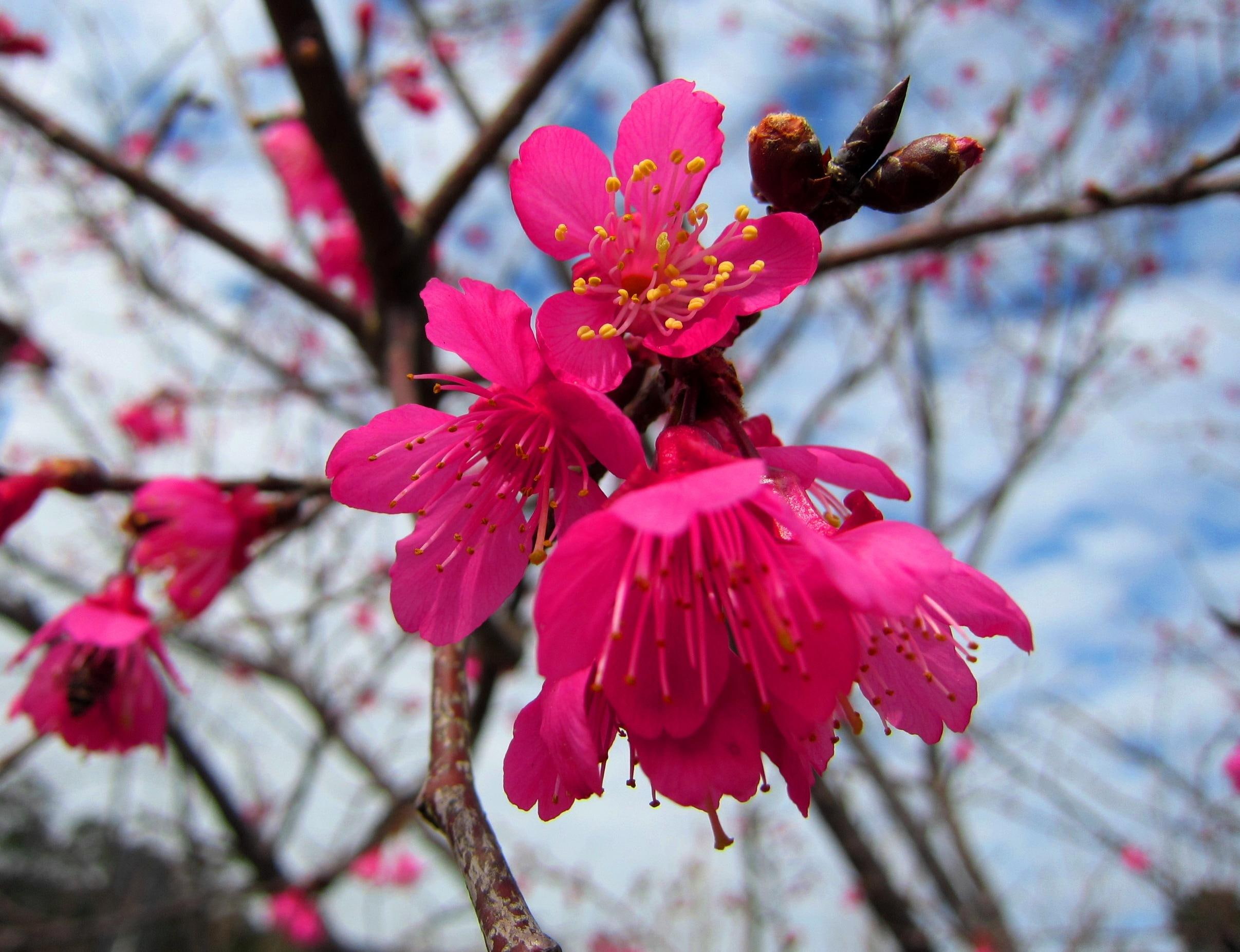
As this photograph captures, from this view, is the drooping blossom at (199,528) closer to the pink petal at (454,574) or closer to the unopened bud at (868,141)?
the pink petal at (454,574)

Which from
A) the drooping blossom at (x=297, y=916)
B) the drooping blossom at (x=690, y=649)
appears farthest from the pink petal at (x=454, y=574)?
the drooping blossom at (x=297, y=916)

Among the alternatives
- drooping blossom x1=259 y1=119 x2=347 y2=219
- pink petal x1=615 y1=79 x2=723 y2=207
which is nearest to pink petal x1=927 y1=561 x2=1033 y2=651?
pink petal x1=615 y1=79 x2=723 y2=207

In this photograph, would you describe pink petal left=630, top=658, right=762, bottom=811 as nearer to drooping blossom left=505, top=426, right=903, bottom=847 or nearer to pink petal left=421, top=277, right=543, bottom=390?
drooping blossom left=505, top=426, right=903, bottom=847

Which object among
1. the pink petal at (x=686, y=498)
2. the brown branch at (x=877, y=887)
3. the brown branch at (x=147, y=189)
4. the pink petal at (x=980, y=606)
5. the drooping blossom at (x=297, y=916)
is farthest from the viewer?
the drooping blossom at (x=297, y=916)

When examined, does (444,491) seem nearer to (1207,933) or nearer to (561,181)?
(561,181)

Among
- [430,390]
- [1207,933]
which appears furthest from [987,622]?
[1207,933]
